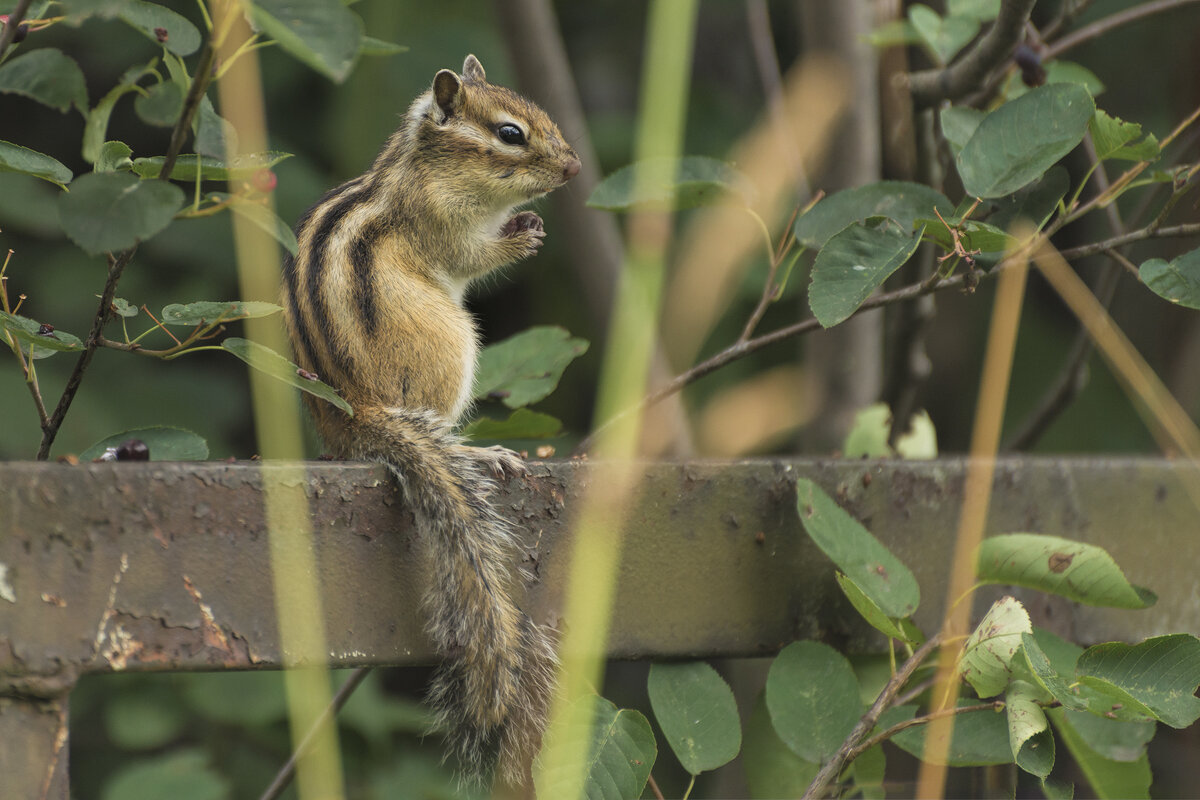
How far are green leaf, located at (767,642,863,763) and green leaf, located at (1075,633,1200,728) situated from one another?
24 cm

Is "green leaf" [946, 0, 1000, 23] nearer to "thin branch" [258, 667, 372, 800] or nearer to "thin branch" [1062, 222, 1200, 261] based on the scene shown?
"thin branch" [1062, 222, 1200, 261]

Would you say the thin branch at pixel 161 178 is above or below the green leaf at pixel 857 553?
above

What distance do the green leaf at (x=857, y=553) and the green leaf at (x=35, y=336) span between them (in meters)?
0.72

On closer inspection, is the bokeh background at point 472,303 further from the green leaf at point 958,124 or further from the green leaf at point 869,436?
the green leaf at point 958,124

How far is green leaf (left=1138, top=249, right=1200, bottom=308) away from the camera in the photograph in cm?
120

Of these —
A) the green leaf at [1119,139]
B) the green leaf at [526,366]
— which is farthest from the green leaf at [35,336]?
the green leaf at [1119,139]

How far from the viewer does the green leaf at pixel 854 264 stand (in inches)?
46.1

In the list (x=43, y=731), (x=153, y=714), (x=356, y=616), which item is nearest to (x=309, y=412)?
(x=356, y=616)

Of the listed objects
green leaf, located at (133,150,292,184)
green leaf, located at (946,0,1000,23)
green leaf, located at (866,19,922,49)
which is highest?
green leaf, located at (133,150,292,184)

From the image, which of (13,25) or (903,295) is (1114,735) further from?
(13,25)

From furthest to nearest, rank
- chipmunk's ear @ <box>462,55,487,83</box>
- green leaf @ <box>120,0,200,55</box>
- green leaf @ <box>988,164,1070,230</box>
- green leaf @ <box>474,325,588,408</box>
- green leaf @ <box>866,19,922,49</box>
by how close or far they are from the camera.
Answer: chipmunk's ear @ <box>462,55,487,83</box> → green leaf @ <box>866,19,922,49</box> → green leaf @ <box>474,325,588,408</box> → green leaf @ <box>988,164,1070,230</box> → green leaf @ <box>120,0,200,55</box>

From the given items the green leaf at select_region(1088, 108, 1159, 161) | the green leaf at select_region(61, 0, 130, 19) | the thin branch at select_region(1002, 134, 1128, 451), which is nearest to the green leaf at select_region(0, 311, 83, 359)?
the green leaf at select_region(61, 0, 130, 19)

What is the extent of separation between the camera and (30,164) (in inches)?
42.6

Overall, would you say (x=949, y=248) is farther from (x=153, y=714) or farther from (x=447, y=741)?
(x=153, y=714)
